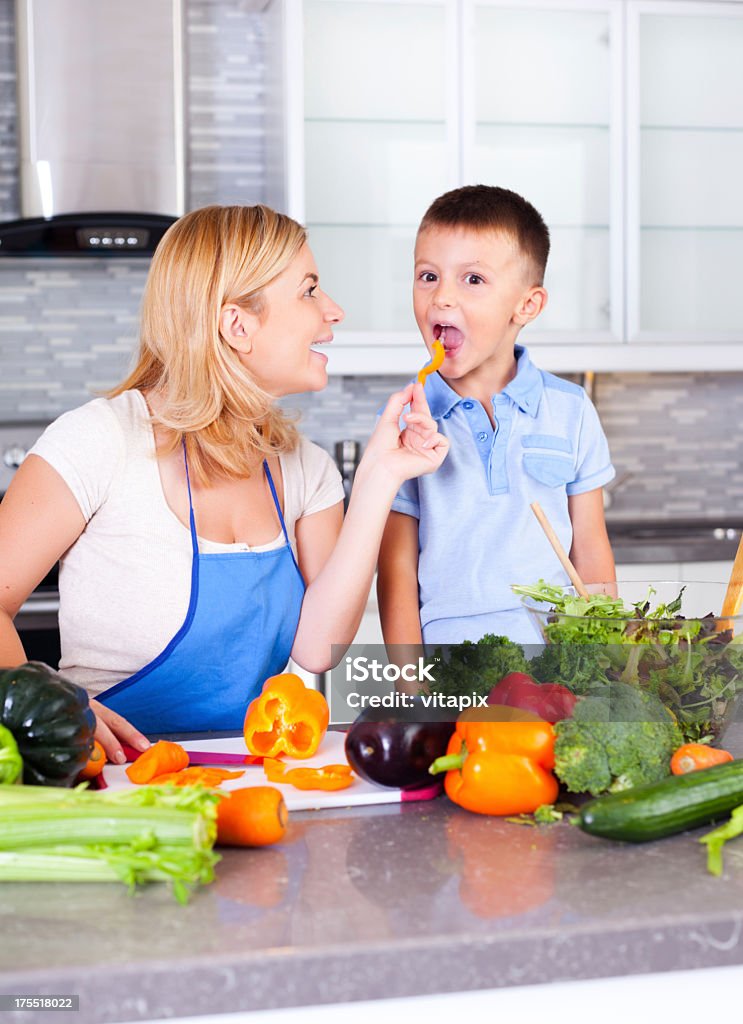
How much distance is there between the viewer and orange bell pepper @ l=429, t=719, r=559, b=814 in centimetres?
110

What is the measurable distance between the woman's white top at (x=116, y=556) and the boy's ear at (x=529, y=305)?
61cm

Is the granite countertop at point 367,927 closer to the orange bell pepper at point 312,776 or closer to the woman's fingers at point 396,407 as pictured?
the orange bell pepper at point 312,776

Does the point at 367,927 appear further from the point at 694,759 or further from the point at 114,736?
the point at 114,736

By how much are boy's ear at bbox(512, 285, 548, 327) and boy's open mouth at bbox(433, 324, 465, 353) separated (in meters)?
0.12

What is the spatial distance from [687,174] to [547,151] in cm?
43

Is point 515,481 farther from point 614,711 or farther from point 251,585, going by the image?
point 614,711

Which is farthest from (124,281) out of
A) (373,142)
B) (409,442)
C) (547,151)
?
(409,442)

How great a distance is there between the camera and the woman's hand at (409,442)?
1662 mm

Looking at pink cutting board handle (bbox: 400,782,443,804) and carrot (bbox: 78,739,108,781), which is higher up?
carrot (bbox: 78,739,108,781)

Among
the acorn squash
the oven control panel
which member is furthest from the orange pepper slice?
the oven control panel

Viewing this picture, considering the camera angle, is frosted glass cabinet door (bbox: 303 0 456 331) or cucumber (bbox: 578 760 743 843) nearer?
cucumber (bbox: 578 760 743 843)

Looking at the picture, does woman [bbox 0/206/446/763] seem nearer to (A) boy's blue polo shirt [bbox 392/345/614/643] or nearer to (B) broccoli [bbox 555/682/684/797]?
(A) boy's blue polo shirt [bbox 392/345/614/643]

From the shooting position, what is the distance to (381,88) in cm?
326

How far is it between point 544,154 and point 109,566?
2.15 metres
